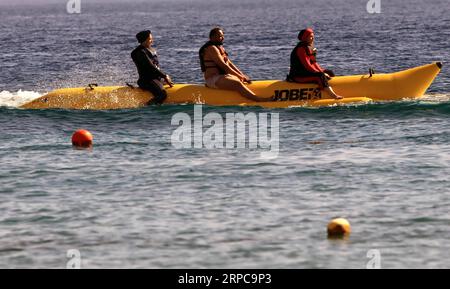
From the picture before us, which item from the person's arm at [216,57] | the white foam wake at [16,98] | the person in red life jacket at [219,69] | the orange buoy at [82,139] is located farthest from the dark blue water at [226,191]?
the person's arm at [216,57]

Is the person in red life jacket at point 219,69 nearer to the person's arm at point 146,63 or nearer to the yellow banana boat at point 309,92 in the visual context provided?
the yellow banana boat at point 309,92

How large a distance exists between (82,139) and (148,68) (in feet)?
12.1

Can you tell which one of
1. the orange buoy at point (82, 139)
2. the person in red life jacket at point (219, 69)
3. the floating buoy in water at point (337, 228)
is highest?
the person in red life jacket at point (219, 69)

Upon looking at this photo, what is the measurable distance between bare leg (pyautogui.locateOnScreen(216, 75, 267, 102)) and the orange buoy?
3958mm

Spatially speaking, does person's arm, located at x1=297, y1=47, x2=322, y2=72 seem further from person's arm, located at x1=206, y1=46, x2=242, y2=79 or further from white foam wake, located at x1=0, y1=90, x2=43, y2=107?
white foam wake, located at x1=0, y1=90, x2=43, y2=107

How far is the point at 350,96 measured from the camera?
18.8m

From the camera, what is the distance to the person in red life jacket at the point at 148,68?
19.0m

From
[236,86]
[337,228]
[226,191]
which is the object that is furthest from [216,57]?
[337,228]

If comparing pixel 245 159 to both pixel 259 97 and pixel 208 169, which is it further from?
pixel 259 97

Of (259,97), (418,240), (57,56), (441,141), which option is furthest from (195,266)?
(57,56)

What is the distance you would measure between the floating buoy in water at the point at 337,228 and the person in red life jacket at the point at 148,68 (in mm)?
9150

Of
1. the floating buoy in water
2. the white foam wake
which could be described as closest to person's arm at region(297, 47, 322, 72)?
the white foam wake

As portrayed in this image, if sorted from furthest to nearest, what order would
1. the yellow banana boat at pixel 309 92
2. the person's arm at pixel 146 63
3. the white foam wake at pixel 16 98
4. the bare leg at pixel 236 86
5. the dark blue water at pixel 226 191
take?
the white foam wake at pixel 16 98
the person's arm at pixel 146 63
the bare leg at pixel 236 86
the yellow banana boat at pixel 309 92
the dark blue water at pixel 226 191
